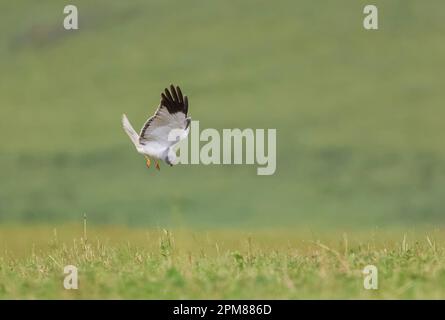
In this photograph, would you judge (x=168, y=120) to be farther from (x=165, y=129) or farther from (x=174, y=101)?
(x=174, y=101)

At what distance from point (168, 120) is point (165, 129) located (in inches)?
6.0

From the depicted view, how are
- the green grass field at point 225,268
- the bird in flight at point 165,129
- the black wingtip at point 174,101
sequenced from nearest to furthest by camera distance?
1. the green grass field at point 225,268
2. the bird in flight at point 165,129
3. the black wingtip at point 174,101

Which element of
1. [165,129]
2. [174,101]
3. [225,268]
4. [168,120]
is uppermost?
[174,101]

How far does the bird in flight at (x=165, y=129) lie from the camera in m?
14.2

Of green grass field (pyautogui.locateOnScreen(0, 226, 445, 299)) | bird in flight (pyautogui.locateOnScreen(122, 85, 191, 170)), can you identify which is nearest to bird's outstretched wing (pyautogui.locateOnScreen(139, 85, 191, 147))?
bird in flight (pyautogui.locateOnScreen(122, 85, 191, 170))

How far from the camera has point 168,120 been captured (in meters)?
14.5

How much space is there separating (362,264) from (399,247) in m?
1.21

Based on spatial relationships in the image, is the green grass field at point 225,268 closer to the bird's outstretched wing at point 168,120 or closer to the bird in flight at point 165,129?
the bird in flight at point 165,129

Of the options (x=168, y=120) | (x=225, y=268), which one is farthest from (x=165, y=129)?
(x=225, y=268)

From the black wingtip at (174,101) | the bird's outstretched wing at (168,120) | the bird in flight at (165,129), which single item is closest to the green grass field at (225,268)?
the bird in flight at (165,129)

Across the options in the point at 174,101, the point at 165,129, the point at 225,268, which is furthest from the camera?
the point at 174,101

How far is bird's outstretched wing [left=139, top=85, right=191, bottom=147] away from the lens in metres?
14.3
